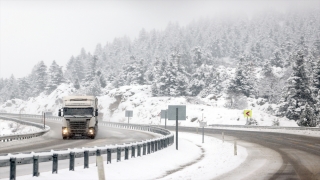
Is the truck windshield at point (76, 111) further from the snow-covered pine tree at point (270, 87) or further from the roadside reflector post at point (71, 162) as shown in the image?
the snow-covered pine tree at point (270, 87)

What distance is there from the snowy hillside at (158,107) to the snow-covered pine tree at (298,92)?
4.45 metres

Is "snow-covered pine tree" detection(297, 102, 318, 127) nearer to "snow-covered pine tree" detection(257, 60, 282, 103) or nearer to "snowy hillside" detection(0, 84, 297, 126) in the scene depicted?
"snowy hillside" detection(0, 84, 297, 126)

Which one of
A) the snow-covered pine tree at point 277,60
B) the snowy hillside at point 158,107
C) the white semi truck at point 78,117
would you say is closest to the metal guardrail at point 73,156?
the white semi truck at point 78,117

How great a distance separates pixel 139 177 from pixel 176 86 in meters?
85.9

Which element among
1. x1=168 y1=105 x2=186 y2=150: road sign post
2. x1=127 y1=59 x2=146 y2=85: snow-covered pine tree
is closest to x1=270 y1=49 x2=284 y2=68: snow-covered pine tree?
x1=127 y1=59 x2=146 y2=85: snow-covered pine tree

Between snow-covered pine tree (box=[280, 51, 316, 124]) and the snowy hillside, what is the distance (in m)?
4.45

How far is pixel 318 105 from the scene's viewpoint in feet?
216

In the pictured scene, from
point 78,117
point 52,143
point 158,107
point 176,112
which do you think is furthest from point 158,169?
point 158,107

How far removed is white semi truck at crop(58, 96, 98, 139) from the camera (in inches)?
1328

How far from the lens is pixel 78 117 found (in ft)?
110

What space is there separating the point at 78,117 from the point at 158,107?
6294cm

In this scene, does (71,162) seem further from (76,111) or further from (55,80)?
(55,80)

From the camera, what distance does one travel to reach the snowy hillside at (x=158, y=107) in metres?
77.6

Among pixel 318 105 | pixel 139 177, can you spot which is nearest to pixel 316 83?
pixel 318 105
